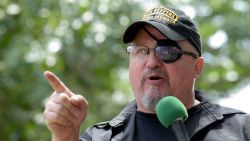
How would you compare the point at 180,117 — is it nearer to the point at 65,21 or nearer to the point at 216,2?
the point at 65,21

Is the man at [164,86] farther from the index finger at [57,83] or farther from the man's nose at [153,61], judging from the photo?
the index finger at [57,83]

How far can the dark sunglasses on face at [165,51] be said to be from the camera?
10.2ft

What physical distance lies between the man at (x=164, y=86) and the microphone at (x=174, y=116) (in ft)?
1.86

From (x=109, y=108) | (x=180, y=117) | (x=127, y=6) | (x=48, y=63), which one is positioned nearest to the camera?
(x=180, y=117)

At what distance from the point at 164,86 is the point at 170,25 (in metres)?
0.32

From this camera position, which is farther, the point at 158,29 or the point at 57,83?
the point at 158,29

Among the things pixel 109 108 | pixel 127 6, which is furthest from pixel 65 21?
pixel 109 108

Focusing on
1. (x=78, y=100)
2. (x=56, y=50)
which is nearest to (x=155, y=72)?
(x=78, y=100)

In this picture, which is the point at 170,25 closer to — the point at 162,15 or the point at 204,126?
the point at 162,15

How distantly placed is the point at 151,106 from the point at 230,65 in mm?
7820

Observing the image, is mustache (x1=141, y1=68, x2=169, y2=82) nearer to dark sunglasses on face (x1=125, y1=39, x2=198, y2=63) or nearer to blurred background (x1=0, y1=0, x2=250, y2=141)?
dark sunglasses on face (x1=125, y1=39, x2=198, y2=63)

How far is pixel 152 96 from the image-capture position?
9.96ft

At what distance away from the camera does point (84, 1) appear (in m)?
7.12

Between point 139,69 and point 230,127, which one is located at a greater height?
point 139,69
